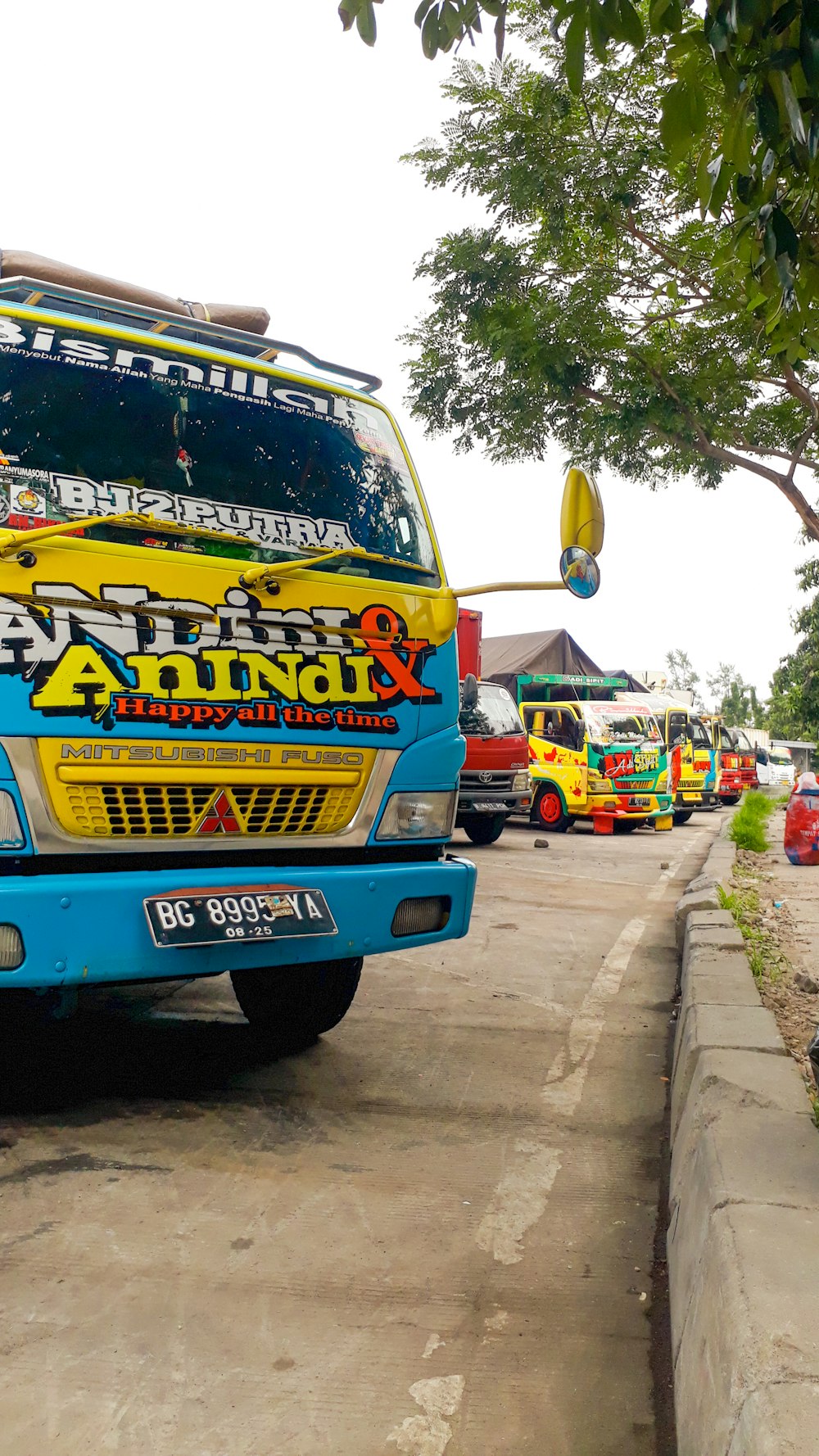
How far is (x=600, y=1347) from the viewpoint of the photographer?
2.49m

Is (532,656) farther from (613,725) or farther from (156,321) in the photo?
(156,321)

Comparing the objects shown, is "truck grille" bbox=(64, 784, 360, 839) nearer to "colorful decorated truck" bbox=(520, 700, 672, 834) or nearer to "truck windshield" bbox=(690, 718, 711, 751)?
"colorful decorated truck" bbox=(520, 700, 672, 834)

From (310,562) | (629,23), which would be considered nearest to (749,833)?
(310,562)

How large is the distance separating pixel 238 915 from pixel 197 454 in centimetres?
151

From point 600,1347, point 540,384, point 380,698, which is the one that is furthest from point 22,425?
point 540,384

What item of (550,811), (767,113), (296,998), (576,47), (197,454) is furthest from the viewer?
(550,811)

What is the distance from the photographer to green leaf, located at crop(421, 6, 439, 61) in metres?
2.79

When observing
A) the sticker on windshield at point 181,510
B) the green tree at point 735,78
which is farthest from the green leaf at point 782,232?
the sticker on windshield at point 181,510

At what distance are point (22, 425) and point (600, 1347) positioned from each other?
2907 millimetres

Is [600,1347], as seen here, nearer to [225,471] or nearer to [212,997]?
[225,471]

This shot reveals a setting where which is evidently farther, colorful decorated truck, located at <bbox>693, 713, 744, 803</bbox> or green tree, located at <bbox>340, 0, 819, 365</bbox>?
colorful decorated truck, located at <bbox>693, 713, 744, 803</bbox>

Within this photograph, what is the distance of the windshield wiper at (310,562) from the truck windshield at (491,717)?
9.60 m

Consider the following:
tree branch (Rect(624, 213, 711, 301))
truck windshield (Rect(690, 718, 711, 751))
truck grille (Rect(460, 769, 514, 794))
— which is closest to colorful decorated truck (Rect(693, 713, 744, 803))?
truck windshield (Rect(690, 718, 711, 751))

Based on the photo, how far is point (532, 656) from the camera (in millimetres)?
25031
